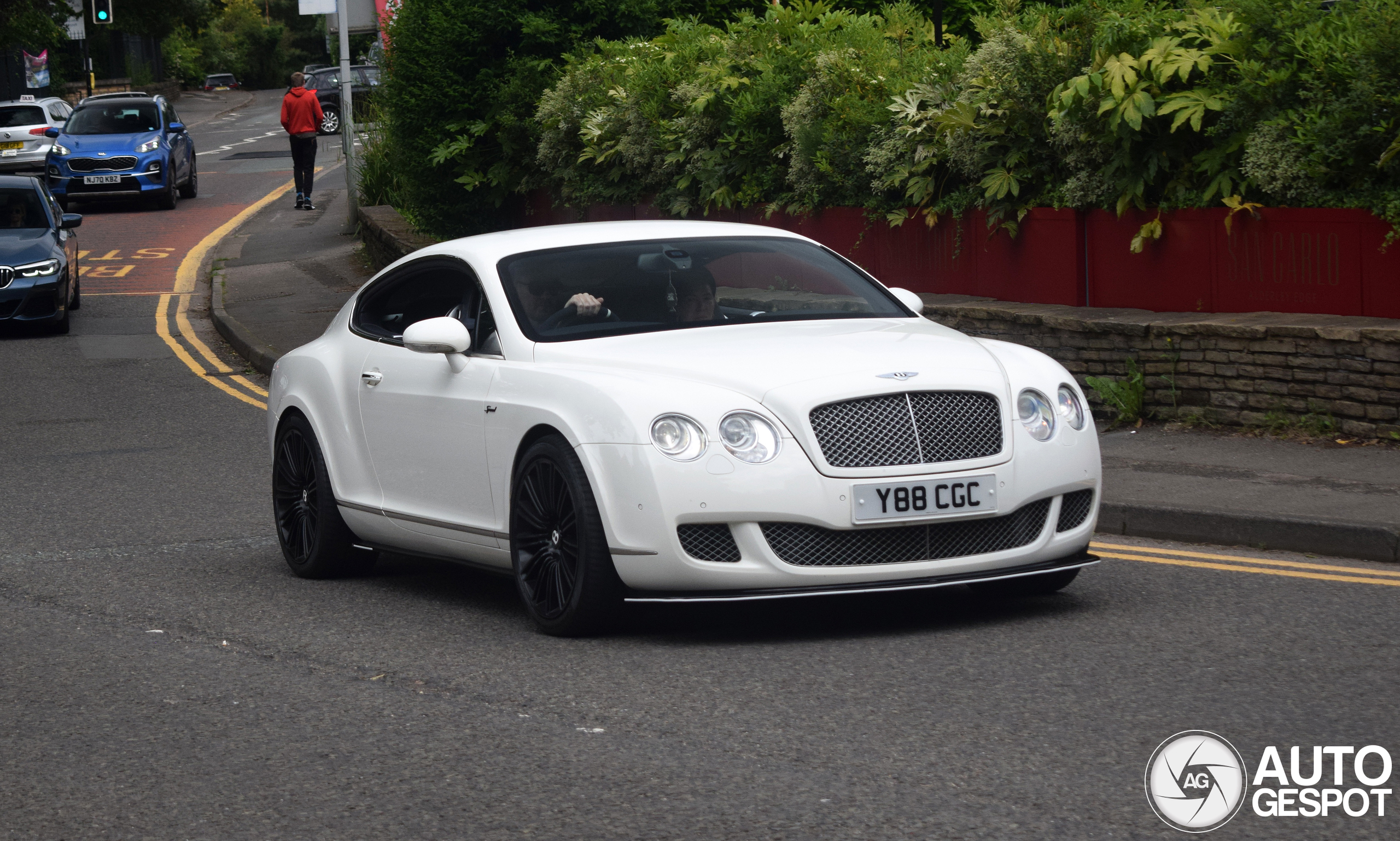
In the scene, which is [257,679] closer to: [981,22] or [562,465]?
[562,465]

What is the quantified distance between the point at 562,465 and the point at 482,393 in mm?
749

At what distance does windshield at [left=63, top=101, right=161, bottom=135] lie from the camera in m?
32.7

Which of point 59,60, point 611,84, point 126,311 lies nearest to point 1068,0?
point 611,84

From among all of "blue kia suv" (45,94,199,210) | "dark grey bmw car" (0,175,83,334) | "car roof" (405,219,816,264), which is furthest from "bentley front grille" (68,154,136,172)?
"car roof" (405,219,816,264)

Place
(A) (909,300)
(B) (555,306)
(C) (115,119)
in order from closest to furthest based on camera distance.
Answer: (B) (555,306), (A) (909,300), (C) (115,119)

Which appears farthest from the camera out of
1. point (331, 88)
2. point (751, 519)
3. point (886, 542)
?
point (331, 88)

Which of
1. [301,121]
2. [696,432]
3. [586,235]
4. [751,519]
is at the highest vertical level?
[301,121]

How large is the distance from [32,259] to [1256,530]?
14719 mm

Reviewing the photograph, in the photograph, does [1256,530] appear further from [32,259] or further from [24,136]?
[24,136]

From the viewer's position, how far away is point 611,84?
699 inches

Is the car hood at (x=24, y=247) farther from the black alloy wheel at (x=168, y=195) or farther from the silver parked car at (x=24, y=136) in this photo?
the silver parked car at (x=24, y=136)

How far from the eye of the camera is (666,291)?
23.6 ft

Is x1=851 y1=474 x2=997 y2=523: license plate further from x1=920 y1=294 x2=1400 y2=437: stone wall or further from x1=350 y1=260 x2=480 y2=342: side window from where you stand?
x1=920 y1=294 x2=1400 y2=437: stone wall

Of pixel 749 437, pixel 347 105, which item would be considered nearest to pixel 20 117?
pixel 347 105
